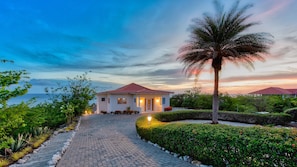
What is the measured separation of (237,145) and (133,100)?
56.7 feet

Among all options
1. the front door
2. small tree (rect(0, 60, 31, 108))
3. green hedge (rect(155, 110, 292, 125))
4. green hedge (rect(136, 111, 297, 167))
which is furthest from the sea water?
the front door

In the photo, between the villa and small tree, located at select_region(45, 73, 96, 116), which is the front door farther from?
small tree, located at select_region(45, 73, 96, 116)

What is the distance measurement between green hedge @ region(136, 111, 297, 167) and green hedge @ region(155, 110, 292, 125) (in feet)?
26.2

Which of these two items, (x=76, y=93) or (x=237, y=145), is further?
(x=76, y=93)

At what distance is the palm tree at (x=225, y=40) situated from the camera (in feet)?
31.4

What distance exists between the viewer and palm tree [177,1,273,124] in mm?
9570

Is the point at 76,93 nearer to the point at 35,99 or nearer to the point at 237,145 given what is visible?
the point at 35,99

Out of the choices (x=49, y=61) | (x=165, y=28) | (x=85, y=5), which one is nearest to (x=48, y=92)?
(x=49, y=61)

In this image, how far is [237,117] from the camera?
1529cm

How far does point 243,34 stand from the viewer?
975 centimetres

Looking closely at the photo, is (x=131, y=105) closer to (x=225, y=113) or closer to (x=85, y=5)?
(x=225, y=113)

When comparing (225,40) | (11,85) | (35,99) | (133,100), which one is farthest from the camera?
(133,100)

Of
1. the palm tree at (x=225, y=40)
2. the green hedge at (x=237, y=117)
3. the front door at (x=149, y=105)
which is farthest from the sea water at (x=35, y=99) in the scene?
the front door at (x=149, y=105)

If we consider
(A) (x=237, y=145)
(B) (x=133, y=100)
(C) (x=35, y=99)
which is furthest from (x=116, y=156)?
(B) (x=133, y=100)
